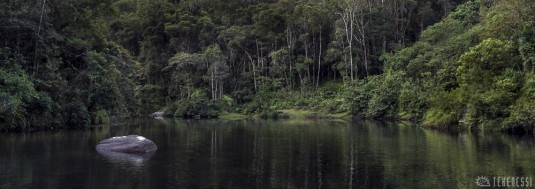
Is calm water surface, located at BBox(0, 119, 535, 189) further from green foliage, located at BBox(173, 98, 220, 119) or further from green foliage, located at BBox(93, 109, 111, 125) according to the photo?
green foliage, located at BBox(173, 98, 220, 119)

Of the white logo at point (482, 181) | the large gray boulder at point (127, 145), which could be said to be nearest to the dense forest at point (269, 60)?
the large gray boulder at point (127, 145)

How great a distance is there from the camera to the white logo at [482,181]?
15.6m

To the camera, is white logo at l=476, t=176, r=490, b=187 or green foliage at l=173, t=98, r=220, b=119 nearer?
white logo at l=476, t=176, r=490, b=187

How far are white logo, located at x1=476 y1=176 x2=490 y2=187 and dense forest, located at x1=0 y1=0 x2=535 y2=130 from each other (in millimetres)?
18349

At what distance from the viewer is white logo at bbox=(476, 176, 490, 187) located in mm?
15630

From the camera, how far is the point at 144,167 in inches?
765

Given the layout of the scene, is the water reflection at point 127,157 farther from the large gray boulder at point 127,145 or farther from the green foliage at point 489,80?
the green foliage at point 489,80

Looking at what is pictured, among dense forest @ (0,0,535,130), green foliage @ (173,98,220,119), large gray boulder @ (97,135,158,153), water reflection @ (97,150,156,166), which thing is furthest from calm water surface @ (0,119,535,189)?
green foliage @ (173,98,220,119)

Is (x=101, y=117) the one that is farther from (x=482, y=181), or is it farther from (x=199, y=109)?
(x=482, y=181)

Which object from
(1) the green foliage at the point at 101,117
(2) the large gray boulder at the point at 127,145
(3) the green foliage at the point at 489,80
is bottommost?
(2) the large gray boulder at the point at 127,145

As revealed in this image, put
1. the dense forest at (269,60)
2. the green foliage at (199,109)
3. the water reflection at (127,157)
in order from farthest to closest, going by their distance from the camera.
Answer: the green foliage at (199,109)
the dense forest at (269,60)
the water reflection at (127,157)

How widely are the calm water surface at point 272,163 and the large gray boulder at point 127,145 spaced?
76 cm

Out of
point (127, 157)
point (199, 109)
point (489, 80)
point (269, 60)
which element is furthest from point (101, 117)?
point (269, 60)

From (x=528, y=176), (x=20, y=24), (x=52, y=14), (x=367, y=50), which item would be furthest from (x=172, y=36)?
(x=528, y=176)
